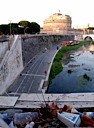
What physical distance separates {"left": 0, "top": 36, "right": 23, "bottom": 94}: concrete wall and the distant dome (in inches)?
1898

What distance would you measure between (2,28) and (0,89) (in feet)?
58.2

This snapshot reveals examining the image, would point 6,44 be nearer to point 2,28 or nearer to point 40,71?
point 40,71

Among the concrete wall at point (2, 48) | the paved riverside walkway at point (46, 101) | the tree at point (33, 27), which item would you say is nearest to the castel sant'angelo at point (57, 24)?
the tree at point (33, 27)

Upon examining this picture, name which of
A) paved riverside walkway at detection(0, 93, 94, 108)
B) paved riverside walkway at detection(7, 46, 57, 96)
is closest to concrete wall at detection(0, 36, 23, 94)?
paved riverside walkway at detection(7, 46, 57, 96)

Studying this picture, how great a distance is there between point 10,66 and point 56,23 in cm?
5369

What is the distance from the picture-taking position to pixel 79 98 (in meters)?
10.5

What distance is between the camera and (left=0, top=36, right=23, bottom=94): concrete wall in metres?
13.9

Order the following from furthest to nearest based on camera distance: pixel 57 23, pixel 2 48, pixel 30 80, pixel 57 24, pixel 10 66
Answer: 1. pixel 57 23
2. pixel 57 24
3. pixel 30 80
4. pixel 10 66
5. pixel 2 48

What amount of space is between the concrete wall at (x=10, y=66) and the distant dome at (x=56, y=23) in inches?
1898

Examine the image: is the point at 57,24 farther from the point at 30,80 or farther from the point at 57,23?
the point at 30,80

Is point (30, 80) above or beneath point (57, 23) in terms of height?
beneath

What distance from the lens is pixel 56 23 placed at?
68.4 m

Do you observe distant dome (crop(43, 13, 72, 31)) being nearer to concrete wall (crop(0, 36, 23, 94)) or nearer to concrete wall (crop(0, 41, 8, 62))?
concrete wall (crop(0, 36, 23, 94))

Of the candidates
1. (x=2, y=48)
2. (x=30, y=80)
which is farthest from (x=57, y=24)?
(x=2, y=48)
